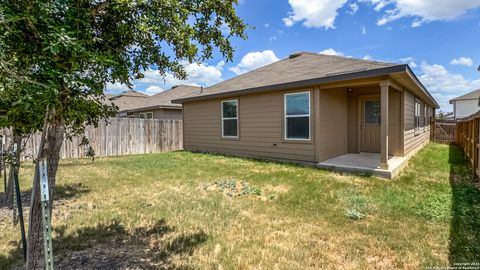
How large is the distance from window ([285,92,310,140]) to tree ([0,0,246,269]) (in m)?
5.70

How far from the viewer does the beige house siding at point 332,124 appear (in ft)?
26.3

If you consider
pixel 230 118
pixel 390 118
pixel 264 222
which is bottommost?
pixel 264 222

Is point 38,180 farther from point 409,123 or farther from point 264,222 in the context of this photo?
point 409,123

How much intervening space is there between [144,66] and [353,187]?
486 cm

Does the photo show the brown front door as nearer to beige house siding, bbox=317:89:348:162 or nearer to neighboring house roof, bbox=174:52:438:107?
beige house siding, bbox=317:89:348:162

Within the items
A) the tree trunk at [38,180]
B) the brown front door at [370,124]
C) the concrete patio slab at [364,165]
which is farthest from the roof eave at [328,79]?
the tree trunk at [38,180]

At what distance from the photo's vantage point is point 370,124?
30.7ft

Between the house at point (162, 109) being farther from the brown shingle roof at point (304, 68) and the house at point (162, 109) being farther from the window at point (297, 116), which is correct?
the window at point (297, 116)

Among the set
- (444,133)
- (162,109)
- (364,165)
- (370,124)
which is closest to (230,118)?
(370,124)

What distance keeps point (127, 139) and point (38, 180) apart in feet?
35.0

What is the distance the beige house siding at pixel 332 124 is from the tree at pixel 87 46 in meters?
5.83

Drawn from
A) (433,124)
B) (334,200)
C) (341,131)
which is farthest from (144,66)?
(433,124)

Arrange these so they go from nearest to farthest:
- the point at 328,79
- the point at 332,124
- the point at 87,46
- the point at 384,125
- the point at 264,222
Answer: the point at 87,46 → the point at 264,222 → the point at 384,125 → the point at 328,79 → the point at 332,124

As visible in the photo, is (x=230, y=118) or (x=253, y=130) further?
(x=230, y=118)
